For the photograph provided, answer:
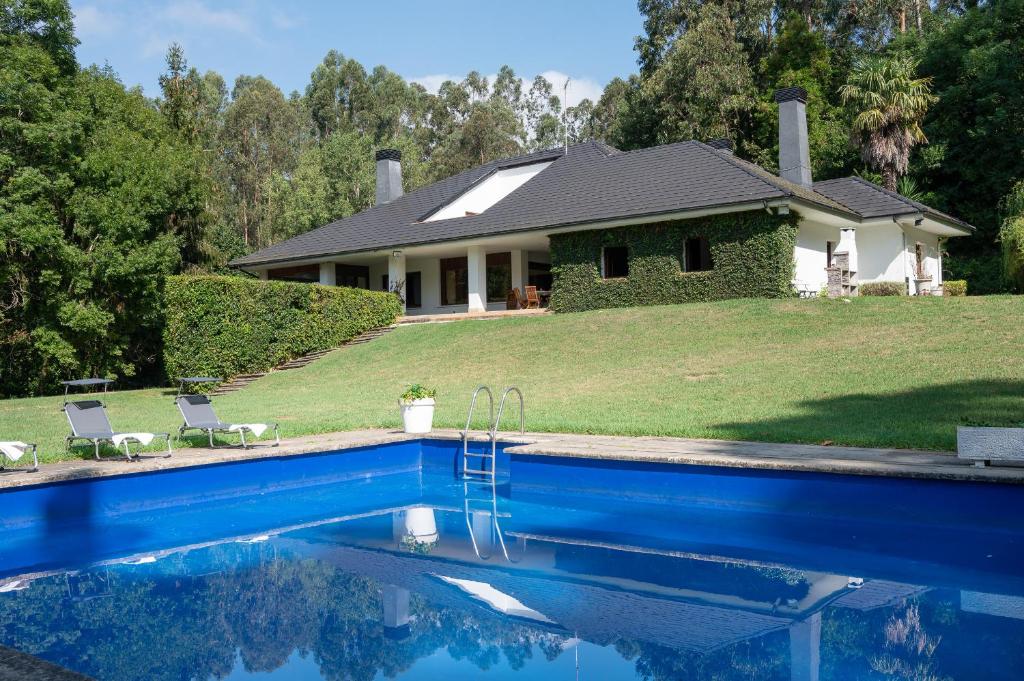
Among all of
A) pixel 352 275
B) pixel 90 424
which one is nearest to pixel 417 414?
pixel 90 424

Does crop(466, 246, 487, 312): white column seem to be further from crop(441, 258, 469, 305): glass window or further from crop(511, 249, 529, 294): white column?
crop(441, 258, 469, 305): glass window

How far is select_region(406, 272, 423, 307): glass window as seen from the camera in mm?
34531

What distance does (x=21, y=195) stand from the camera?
2433 centimetres

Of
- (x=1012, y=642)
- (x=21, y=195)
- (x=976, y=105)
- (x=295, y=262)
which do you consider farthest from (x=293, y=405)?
(x=976, y=105)

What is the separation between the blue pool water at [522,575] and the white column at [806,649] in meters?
0.02

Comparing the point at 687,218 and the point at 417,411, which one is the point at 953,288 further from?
the point at 417,411

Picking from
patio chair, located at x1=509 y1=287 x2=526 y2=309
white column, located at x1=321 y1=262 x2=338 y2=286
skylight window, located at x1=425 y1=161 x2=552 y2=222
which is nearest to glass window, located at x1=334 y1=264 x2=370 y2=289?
white column, located at x1=321 y1=262 x2=338 y2=286

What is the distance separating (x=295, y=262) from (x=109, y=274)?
9401 millimetres

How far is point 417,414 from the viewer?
40.1ft

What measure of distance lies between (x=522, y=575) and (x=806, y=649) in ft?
8.59

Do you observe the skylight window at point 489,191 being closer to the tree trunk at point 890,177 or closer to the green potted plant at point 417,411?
the tree trunk at point 890,177

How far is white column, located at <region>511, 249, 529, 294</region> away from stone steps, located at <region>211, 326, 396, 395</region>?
6.15 m

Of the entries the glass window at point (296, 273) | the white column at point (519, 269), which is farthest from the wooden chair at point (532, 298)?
the glass window at point (296, 273)

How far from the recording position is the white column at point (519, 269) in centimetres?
3125
